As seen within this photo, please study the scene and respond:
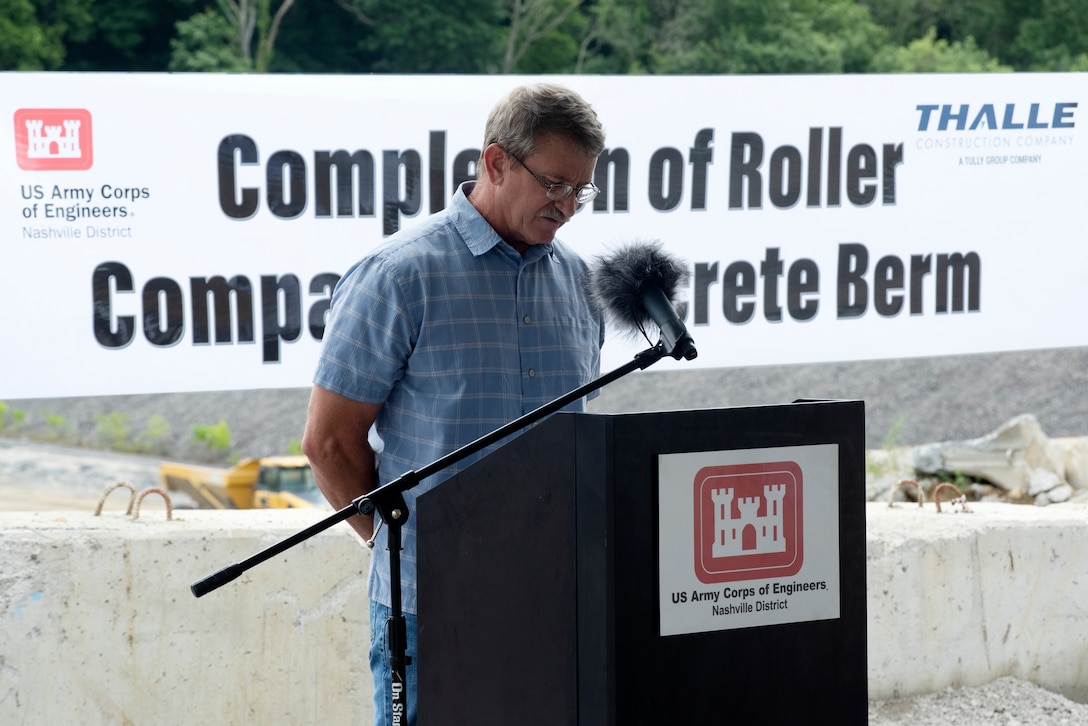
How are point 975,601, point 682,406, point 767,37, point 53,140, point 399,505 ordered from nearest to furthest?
point 399,505 < point 53,140 < point 975,601 < point 682,406 < point 767,37

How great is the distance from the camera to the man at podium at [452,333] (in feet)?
6.19

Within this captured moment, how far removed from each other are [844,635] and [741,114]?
274 cm

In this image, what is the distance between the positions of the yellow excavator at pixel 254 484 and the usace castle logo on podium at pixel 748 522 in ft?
29.5

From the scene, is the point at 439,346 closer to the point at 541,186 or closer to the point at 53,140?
the point at 541,186

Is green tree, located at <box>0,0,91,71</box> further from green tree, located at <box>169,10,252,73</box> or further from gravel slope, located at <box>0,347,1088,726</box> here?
gravel slope, located at <box>0,347,1088,726</box>

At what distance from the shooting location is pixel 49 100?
3.22m

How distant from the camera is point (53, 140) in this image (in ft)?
10.6

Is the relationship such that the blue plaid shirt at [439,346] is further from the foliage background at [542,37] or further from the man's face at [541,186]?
the foliage background at [542,37]

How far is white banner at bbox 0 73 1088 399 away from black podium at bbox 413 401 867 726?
5.66 ft

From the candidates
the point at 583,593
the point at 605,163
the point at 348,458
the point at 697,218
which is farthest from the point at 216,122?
the point at 583,593

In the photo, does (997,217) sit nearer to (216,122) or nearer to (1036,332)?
(1036,332)

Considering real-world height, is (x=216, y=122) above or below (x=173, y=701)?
above

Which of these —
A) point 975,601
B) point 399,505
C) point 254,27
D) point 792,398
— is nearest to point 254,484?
point 792,398

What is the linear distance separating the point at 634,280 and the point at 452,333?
46 cm
